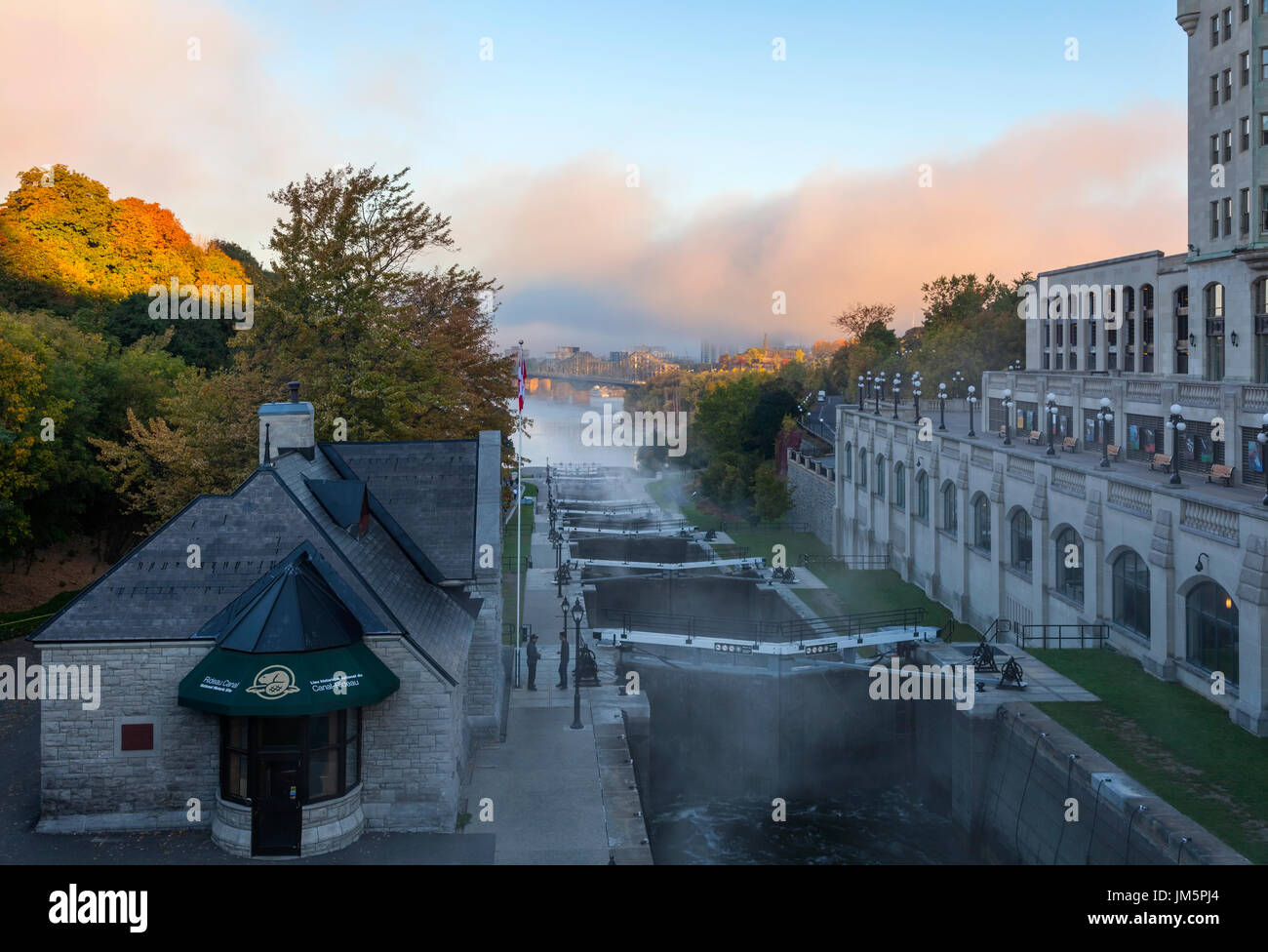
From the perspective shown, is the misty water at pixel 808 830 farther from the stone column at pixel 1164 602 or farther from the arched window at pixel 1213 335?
the arched window at pixel 1213 335

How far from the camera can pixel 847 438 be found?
64938 millimetres

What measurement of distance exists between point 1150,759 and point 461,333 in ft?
113

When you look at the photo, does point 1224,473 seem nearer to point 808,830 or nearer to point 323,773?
point 808,830

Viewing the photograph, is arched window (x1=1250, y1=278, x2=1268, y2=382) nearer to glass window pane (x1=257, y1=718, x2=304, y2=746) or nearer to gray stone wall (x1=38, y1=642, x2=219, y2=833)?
glass window pane (x1=257, y1=718, x2=304, y2=746)

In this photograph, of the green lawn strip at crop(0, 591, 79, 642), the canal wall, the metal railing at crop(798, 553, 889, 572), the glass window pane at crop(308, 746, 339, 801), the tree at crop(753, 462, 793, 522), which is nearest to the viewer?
the glass window pane at crop(308, 746, 339, 801)

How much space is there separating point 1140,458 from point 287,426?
113 ft

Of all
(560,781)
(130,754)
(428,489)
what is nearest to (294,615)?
(130,754)

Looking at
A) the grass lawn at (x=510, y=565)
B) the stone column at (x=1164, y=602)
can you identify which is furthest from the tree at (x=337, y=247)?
the stone column at (x=1164, y=602)

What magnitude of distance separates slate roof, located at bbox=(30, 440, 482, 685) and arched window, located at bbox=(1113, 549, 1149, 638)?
1809 cm

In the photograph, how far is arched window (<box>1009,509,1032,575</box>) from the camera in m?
37.8

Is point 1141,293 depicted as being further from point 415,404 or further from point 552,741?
point 552,741

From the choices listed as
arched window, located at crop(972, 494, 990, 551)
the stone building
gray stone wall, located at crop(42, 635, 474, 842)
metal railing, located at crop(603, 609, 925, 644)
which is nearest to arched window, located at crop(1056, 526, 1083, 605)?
metal railing, located at crop(603, 609, 925, 644)

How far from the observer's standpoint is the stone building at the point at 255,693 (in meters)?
17.2

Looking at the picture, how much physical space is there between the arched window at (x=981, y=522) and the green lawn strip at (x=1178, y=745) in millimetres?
12658
